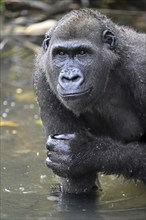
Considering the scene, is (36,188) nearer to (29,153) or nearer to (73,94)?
(29,153)

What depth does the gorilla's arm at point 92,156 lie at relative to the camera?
267 inches

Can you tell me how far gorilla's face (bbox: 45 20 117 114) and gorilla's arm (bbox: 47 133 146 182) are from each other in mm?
304

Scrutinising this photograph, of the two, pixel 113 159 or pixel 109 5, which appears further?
pixel 109 5

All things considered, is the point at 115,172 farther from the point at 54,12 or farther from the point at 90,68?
the point at 54,12

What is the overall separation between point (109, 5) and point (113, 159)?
8.41 metres

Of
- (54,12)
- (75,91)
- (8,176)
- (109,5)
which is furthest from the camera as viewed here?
(109,5)

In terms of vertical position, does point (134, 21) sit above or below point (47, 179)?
above

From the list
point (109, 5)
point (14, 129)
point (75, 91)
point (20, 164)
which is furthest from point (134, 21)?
point (75, 91)

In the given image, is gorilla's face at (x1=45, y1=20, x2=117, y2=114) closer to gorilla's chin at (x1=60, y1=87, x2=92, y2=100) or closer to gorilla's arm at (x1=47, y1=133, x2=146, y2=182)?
gorilla's chin at (x1=60, y1=87, x2=92, y2=100)

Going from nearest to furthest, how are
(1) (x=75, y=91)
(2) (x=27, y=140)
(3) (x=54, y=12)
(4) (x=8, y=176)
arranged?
(1) (x=75, y=91) → (4) (x=8, y=176) → (2) (x=27, y=140) → (3) (x=54, y=12)

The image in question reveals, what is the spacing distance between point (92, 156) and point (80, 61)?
894mm

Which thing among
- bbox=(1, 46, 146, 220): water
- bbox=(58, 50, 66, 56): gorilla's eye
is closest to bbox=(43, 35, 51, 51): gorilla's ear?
bbox=(58, 50, 66, 56): gorilla's eye

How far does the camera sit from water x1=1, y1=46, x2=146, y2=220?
6625 mm

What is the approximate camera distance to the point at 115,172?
22.6 feet
